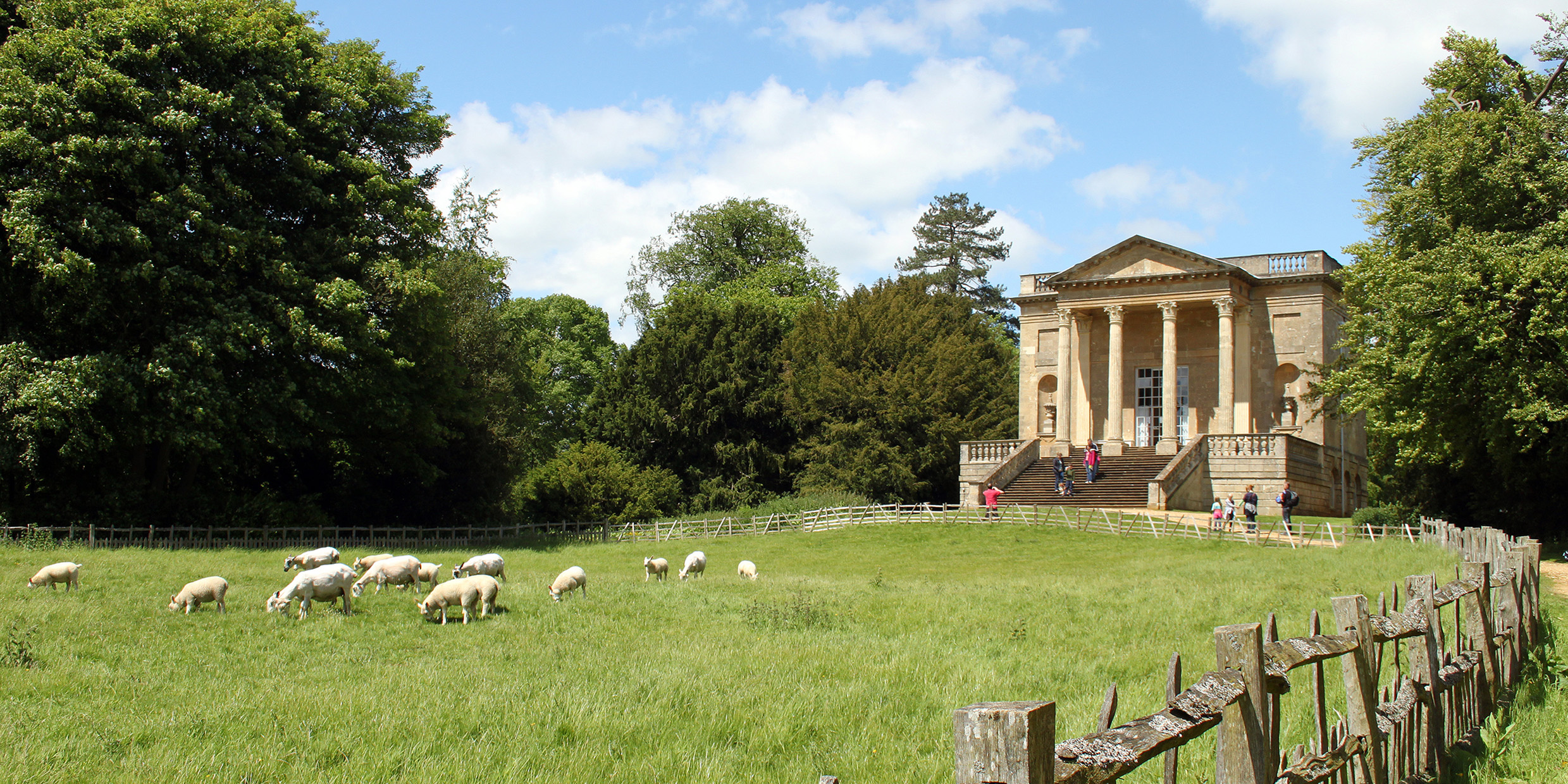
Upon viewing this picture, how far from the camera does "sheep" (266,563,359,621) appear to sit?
51.1ft

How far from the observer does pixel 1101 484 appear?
151ft

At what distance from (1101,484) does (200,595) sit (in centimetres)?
3688

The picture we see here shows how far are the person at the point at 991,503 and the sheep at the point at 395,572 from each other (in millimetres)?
26755

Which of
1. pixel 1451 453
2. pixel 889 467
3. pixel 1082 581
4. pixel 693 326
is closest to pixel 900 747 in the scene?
pixel 1082 581

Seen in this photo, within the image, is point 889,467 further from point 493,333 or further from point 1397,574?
point 1397,574

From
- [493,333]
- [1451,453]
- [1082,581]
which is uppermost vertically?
[493,333]

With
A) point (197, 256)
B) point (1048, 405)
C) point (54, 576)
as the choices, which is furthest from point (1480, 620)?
point (1048, 405)

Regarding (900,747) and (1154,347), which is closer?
(900,747)

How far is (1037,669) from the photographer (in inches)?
460

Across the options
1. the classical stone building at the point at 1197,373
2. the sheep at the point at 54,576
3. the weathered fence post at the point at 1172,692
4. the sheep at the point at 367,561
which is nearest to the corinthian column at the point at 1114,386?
the classical stone building at the point at 1197,373

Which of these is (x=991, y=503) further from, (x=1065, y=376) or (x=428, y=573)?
(x=428, y=573)

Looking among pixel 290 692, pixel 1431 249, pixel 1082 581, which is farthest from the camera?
pixel 1431 249

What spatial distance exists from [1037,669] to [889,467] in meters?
41.9

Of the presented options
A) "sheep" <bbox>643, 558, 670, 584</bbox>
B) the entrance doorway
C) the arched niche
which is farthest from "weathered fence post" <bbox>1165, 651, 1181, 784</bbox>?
the arched niche
